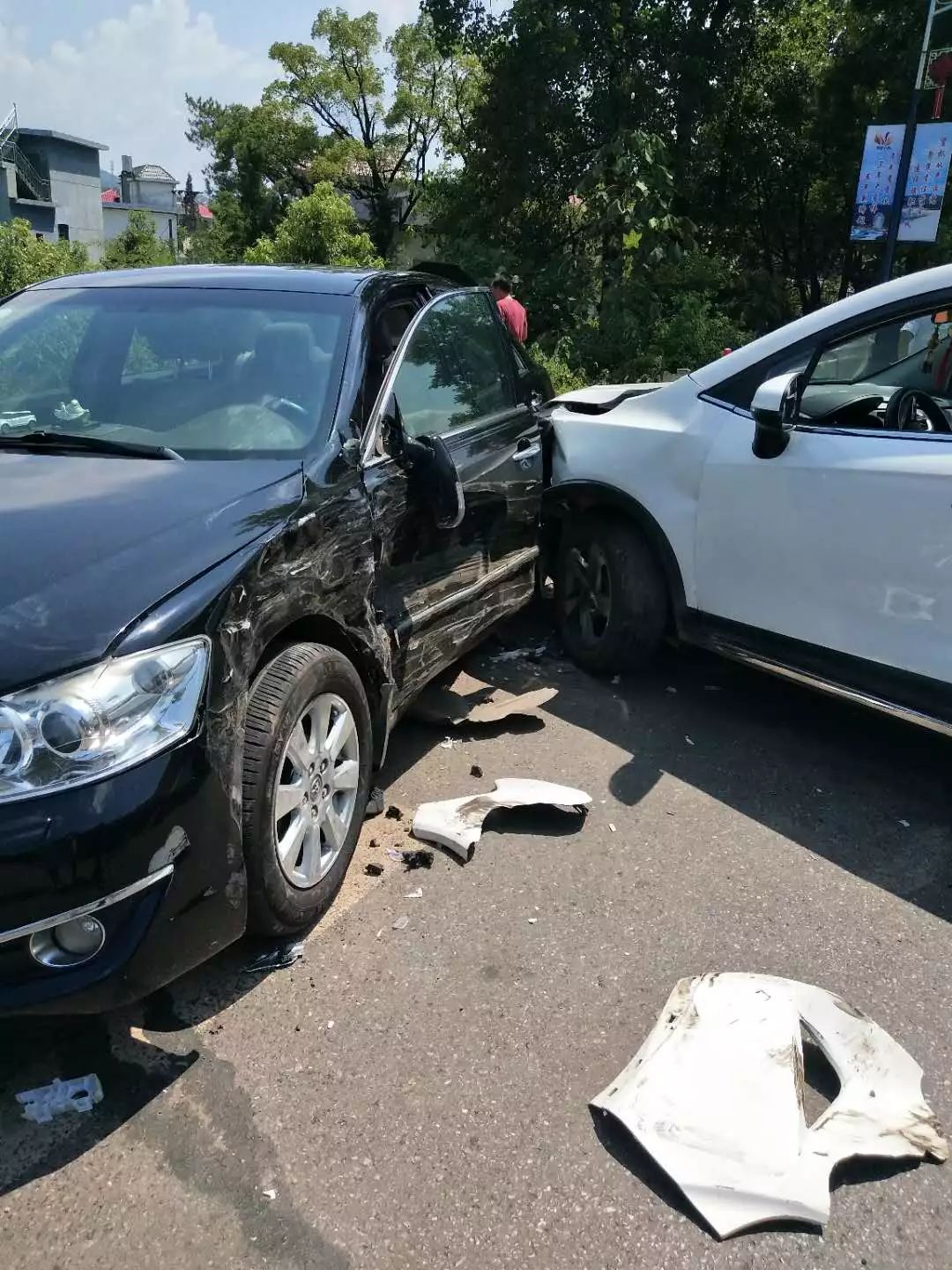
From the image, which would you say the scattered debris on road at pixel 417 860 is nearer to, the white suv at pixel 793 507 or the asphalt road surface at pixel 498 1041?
the asphalt road surface at pixel 498 1041

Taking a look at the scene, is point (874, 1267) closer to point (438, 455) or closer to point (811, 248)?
point (438, 455)

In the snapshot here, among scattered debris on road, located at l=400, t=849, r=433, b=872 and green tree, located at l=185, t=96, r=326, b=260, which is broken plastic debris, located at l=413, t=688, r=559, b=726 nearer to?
scattered debris on road, located at l=400, t=849, r=433, b=872

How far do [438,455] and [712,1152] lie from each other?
2209mm

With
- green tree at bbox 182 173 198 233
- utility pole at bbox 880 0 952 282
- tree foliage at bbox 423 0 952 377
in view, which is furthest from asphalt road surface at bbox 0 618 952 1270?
green tree at bbox 182 173 198 233

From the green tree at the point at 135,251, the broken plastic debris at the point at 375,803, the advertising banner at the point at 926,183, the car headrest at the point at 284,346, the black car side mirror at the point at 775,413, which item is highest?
the advertising banner at the point at 926,183

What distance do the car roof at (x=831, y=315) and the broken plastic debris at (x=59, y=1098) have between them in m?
3.43

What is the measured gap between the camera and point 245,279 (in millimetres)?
Answer: 3744

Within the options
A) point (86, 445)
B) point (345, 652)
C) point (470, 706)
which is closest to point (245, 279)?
point (86, 445)

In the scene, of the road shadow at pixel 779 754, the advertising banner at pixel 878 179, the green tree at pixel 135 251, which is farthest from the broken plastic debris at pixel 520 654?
the green tree at pixel 135 251

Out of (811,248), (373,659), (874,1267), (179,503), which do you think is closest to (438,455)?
(373,659)

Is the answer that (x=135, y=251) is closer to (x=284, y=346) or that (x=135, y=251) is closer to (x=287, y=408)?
(x=284, y=346)

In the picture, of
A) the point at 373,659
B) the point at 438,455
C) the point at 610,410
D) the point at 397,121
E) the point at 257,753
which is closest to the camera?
the point at 257,753

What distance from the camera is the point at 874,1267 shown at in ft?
6.40

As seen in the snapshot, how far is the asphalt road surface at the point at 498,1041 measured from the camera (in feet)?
6.57
